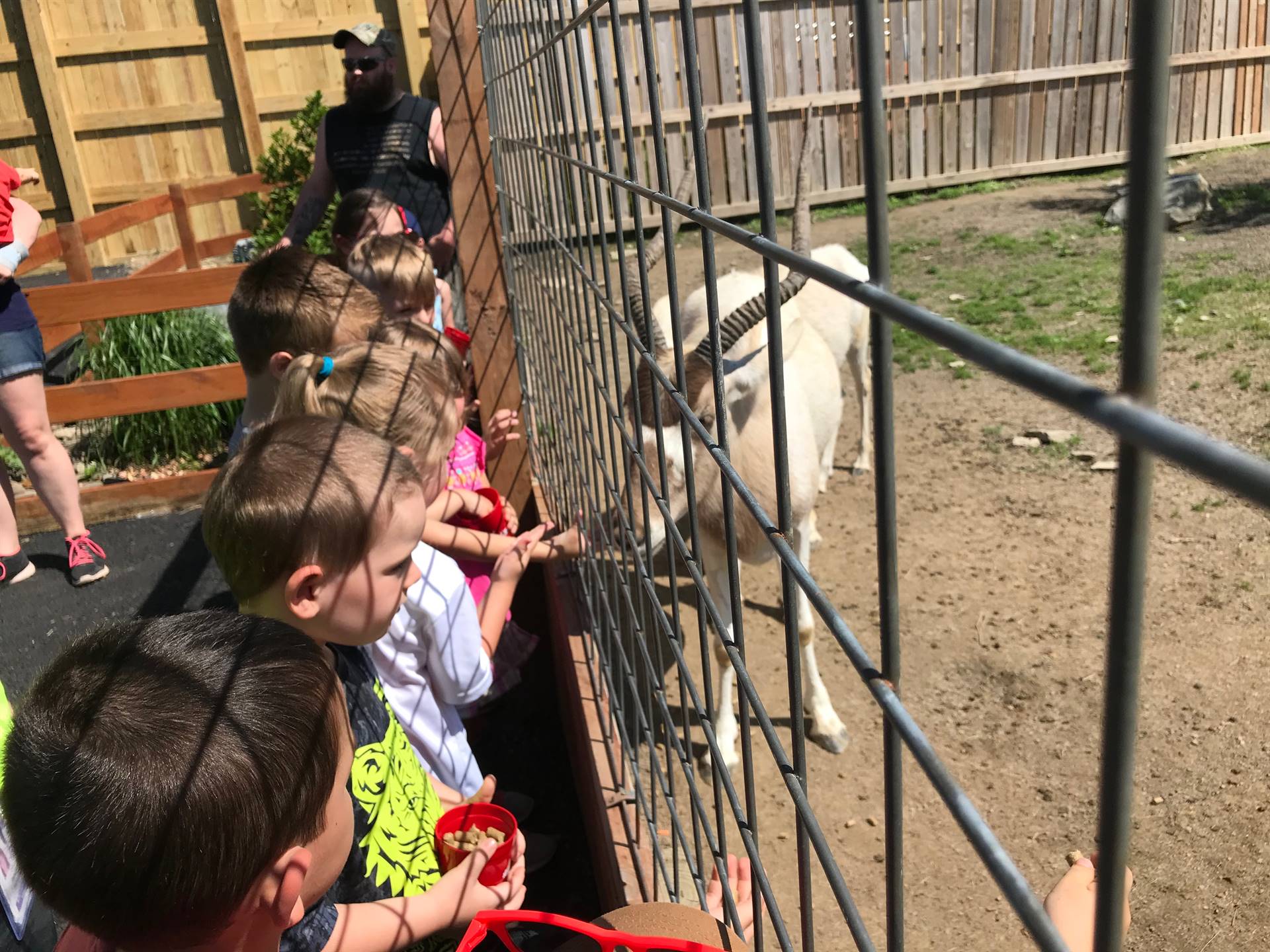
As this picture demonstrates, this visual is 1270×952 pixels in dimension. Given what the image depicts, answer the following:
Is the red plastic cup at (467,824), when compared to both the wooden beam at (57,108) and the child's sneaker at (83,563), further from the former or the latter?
the wooden beam at (57,108)

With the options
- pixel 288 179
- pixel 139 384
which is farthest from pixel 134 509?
pixel 288 179

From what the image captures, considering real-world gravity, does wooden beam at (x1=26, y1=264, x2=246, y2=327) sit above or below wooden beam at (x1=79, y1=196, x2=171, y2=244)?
below

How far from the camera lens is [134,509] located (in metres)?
4.89

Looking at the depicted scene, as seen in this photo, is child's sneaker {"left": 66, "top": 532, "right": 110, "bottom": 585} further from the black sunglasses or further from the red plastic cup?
the red plastic cup

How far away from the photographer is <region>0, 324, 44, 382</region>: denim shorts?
372 cm

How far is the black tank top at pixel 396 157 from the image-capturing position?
4426mm

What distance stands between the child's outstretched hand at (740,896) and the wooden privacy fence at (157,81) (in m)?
10.7

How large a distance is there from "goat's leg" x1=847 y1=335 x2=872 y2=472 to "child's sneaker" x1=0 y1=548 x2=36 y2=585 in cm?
396

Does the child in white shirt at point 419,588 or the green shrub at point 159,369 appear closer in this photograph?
the child in white shirt at point 419,588

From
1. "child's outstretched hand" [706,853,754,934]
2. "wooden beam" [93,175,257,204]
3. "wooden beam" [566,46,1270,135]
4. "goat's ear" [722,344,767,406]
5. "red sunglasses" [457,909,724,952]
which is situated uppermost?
"wooden beam" [566,46,1270,135]

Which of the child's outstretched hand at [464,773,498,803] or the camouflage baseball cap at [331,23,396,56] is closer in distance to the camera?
the child's outstretched hand at [464,773,498,803]

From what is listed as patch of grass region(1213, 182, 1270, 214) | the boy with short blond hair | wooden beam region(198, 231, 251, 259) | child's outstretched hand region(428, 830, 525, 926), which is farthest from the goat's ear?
wooden beam region(198, 231, 251, 259)

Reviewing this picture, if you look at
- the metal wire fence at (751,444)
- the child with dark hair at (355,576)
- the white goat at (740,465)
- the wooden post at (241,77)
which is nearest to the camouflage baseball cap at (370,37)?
the metal wire fence at (751,444)

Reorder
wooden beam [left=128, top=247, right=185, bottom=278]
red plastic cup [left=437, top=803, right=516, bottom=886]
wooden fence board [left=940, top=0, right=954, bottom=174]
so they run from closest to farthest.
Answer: red plastic cup [left=437, top=803, right=516, bottom=886] < wooden beam [left=128, top=247, right=185, bottom=278] < wooden fence board [left=940, top=0, right=954, bottom=174]
